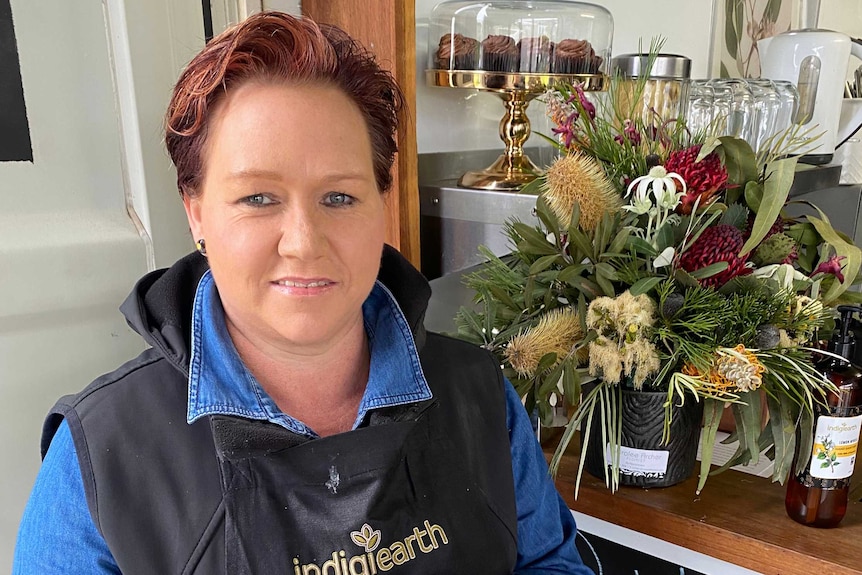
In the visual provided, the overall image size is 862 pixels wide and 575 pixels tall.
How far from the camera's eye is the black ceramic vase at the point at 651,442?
893 millimetres

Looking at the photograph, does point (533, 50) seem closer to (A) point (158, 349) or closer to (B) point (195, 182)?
(B) point (195, 182)

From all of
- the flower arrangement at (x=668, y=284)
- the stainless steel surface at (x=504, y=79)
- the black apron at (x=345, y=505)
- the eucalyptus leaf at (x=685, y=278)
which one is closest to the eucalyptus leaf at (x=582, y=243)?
the flower arrangement at (x=668, y=284)

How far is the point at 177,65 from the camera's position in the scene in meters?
0.99

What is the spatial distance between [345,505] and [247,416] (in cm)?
14

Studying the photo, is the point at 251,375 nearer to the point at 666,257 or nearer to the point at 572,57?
the point at 666,257

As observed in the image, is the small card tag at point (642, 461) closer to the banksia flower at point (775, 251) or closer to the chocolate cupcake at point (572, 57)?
the banksia flower at point (775, 251)

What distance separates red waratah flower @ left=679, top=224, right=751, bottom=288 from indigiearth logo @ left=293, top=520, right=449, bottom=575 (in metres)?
0.48

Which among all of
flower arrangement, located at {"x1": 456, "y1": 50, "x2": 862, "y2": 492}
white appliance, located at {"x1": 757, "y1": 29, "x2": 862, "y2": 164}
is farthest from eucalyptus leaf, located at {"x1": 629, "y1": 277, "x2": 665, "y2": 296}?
white appliance, located at {"x1": 757, "y1": 29, "x2": 862, "y2": 164}

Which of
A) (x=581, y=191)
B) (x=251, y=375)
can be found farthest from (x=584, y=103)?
(x=251, y=375)

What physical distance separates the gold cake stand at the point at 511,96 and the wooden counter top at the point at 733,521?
1.79 feet

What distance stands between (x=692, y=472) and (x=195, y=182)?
0.81 metres

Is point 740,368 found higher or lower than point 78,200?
lower

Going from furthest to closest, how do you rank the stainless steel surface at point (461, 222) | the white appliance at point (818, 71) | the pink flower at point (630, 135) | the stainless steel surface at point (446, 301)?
the white appliance at point (818, 71)
the stainless steel surface at point (446, 301)
the stainless steel surface at point (461, 222)
the pink flower at point (630, 135)

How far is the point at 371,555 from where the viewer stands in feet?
2.24
